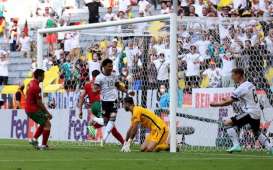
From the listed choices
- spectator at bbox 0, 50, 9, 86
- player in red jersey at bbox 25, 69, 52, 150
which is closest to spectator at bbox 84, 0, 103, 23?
spectator at bbox 0, 50, 9, 86

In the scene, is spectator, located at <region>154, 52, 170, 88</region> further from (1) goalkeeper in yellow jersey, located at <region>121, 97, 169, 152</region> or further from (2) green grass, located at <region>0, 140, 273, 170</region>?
(2) green grass, located at <region>0, 140, 273, 170</region>

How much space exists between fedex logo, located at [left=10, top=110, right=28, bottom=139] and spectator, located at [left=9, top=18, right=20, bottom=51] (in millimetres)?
8794

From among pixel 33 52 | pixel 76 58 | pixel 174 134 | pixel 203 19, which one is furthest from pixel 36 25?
pixel 174 134

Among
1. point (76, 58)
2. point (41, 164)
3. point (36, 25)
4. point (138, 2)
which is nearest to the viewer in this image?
point (41, 164)

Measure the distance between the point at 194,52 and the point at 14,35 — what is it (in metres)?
17.7

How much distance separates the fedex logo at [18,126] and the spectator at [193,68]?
7.75 m

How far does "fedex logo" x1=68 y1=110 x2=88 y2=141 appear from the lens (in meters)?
25.5

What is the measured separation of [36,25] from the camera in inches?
1585

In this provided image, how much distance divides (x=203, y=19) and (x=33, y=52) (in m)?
15.1

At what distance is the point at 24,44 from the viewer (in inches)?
1446

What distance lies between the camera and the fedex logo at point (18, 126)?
28.3m

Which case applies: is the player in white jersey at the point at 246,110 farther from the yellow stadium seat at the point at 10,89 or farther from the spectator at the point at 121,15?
the yellow stadium seat at the point at 10,89

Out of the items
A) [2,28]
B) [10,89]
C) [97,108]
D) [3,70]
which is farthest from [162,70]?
[2,28]

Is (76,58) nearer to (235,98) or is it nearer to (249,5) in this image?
(249,5)
